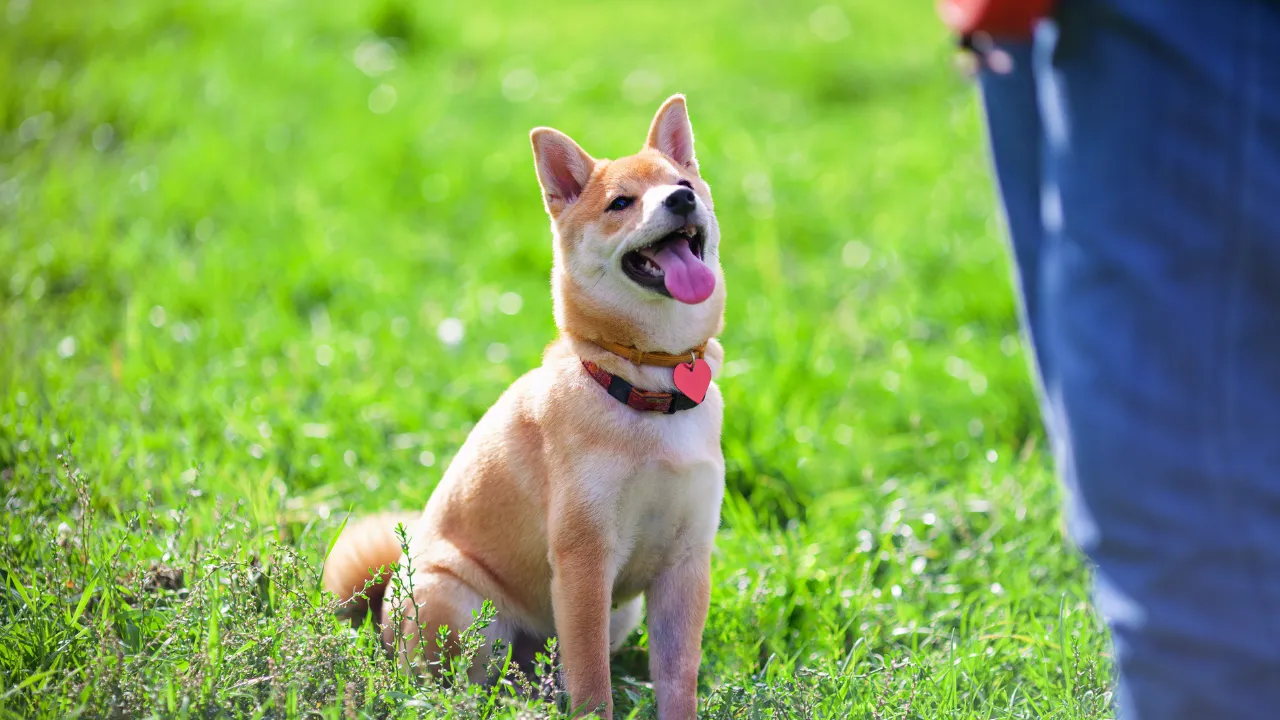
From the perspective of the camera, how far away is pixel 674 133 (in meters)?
3.05

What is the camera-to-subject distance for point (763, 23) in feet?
32.5

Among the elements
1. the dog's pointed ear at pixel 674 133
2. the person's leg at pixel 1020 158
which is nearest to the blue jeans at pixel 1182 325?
the person's leg at pixel 1020 158

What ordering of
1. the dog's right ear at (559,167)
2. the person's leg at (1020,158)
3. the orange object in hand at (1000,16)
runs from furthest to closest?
the dog's right ear at (559,167) < the person's leg at (1020,158) < the orange object in hand at (1000,16)

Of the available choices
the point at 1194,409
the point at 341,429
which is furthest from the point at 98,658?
the point at 1194,409

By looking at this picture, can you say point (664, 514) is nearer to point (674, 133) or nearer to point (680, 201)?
point (680, 201)

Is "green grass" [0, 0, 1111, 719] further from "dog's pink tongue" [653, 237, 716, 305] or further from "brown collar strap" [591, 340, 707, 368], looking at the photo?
"dog's pink tongue" [653, 237, 716, 305]

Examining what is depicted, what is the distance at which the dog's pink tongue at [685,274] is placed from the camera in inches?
102

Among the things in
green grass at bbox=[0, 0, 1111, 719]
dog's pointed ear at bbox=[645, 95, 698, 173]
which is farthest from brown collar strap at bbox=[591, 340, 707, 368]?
green grass at bbox=[0, 0, 1111, 719]

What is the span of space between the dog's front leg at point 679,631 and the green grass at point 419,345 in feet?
0.33

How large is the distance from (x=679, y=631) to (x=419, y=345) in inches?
99.2

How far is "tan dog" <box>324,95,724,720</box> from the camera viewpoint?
2594 mm

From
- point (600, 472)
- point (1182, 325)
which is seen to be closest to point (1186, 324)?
point (1182, 325)

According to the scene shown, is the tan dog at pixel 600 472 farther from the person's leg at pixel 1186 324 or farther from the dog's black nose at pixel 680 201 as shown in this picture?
the person's leg at pixel 1186 324

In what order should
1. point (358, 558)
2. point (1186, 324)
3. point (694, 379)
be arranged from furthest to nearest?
point (358, 558) → point (694, 379) → point (1186, 324)
